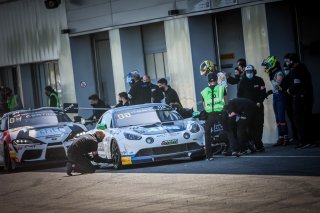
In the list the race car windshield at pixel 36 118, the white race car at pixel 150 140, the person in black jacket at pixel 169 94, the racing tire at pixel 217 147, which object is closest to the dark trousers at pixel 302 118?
the racing tire at pixel 217 147

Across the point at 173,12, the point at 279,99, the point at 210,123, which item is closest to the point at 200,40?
the point at 173,12

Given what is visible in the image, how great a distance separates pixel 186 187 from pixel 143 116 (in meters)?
6.06

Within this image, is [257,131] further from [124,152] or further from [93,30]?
[93,30]

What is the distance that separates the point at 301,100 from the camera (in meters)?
19.4

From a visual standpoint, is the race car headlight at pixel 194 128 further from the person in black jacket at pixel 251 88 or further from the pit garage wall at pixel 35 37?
the pit garage wall at pixel 35 37

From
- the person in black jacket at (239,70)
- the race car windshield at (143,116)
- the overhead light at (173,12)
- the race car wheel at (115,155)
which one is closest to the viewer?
the race car wheel at (115,155)

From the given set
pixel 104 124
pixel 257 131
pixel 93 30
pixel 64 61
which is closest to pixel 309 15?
pixel 257 131

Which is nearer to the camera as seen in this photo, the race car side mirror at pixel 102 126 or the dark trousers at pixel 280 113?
the race car side mirror at pixel 102 126

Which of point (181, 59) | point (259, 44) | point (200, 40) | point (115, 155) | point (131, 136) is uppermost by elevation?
point (200, 40)

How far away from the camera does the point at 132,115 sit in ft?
66.6

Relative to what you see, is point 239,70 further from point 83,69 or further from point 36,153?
point 83,69

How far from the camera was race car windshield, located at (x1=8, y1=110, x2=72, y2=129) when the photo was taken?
76.9ft

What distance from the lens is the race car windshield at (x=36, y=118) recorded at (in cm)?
2345

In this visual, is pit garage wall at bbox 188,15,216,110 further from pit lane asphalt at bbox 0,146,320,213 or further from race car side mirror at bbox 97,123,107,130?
pit lane asphalt at bbox 0,146,320,213
